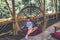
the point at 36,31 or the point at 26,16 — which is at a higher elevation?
the point at 26,16

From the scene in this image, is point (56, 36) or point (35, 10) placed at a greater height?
point (35, 10)

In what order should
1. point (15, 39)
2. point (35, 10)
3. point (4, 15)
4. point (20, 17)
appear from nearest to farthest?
1. point (15, 39)
2. point (20, 17)
3. point (35, 10)
4. point (4, 15)

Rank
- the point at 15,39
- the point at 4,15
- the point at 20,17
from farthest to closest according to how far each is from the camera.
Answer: the point at 4,15 → the point at 20,17 → the point at 15,39

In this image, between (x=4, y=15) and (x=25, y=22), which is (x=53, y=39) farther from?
(x=4, y=15)

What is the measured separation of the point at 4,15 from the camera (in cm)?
845

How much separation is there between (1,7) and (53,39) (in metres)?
4.25

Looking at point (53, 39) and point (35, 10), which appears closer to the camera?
point (53, 39)

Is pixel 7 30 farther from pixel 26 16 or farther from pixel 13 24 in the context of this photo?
pixel 26 16

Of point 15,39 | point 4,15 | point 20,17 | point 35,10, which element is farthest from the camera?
point 4,15

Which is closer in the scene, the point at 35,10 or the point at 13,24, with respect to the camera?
the point at 13,24

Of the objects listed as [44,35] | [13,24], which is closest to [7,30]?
[13,24]

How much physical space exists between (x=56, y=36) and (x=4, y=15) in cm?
388

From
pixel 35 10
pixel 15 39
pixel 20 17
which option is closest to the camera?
pixel 15 39

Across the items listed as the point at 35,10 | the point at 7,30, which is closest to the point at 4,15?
the point at 35,10
